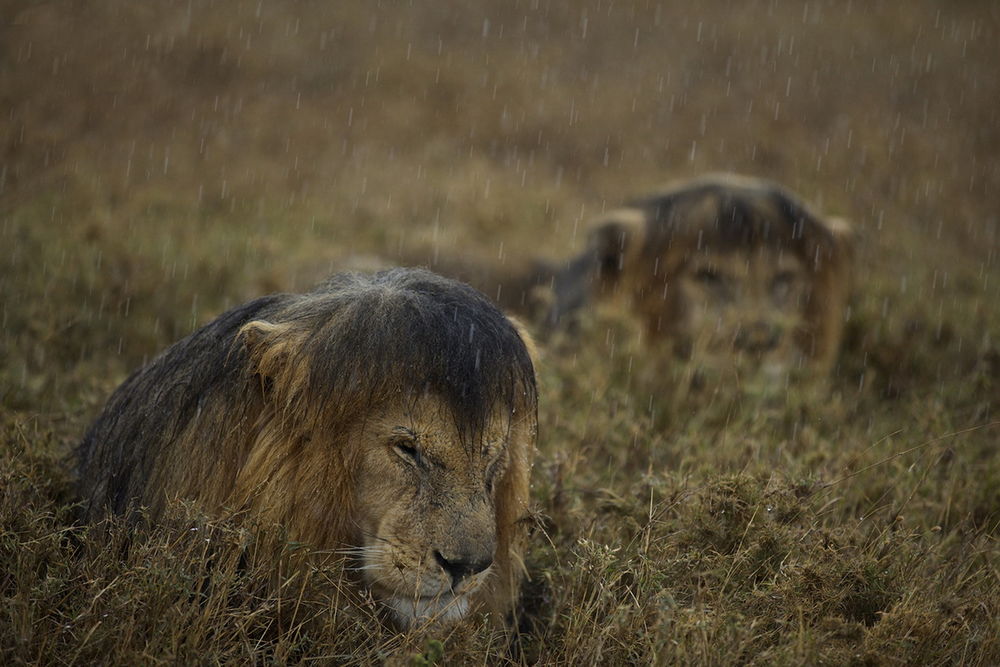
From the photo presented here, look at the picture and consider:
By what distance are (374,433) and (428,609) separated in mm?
614

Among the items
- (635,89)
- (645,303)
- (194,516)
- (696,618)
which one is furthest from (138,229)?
(635,89)

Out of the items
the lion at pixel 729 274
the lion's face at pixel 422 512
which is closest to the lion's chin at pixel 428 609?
the lion's face at pixel 422 512

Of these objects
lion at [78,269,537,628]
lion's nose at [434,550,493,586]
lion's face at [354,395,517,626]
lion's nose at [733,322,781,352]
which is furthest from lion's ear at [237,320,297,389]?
lion's nose at [733,322,781,352]

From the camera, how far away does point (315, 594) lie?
310cm

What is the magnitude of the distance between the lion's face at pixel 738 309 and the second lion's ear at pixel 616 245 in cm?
42

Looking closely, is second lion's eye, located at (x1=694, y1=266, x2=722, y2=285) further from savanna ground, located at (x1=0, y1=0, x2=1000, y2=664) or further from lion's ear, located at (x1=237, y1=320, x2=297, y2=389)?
lion's ear, located at (x1=237, y1=320, x2=297, y2=389)

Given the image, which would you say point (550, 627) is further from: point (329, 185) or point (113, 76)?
point (113, 76)

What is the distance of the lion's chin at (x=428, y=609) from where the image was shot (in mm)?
2980

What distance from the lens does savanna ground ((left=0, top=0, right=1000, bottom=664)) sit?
3.13 metres

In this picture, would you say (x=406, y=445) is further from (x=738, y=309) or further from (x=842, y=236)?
(x=842, y=236)

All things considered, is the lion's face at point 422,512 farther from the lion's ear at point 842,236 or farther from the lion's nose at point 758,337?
the lion's ear at point 842,236

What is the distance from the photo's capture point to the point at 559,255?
1092 centimetres

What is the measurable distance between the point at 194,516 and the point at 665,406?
13.1 ft

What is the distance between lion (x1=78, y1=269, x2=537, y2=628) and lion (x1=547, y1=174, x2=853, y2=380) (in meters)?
4.13
